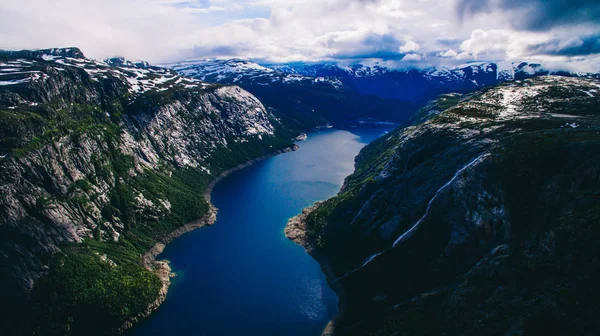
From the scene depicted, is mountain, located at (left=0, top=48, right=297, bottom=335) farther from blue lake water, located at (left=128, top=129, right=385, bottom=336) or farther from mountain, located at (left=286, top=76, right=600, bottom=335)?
mountain, located at (left=286, top=76, right=600, bottom=335)

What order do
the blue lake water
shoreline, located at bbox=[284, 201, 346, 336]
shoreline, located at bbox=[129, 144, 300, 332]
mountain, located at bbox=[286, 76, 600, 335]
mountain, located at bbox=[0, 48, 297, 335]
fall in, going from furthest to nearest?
shoreline, located at bbox=[129, 144, 300, 332] < shoreline, located at bbox=[284, 201, 346, 336] < the blue lake water < mountain, located at bbox=[0, 48, 297, 335] < mountain, located at bbox=[286, 76, 600, 335]

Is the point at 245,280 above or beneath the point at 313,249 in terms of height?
beneath

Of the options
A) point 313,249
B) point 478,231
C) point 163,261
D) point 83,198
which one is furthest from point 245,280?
point 478,231

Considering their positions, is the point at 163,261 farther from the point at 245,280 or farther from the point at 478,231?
the point at 478,231

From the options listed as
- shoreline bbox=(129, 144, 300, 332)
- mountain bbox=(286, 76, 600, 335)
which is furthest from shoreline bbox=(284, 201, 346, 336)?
shoreline bbox=(129, 144, 300, 332)

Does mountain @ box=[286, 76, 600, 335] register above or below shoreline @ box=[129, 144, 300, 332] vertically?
above

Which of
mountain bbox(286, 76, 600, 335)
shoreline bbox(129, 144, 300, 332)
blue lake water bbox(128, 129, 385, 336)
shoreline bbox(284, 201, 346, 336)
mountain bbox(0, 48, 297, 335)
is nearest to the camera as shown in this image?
mountain bbox(286, 76, 600, 335)

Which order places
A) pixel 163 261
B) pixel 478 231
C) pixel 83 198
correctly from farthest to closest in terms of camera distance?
pixel 83 198 → pixel 163 261 → pixel 478 231

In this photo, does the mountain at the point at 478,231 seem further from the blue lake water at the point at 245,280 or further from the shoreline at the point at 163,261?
the shoreline at the point at 163,261
